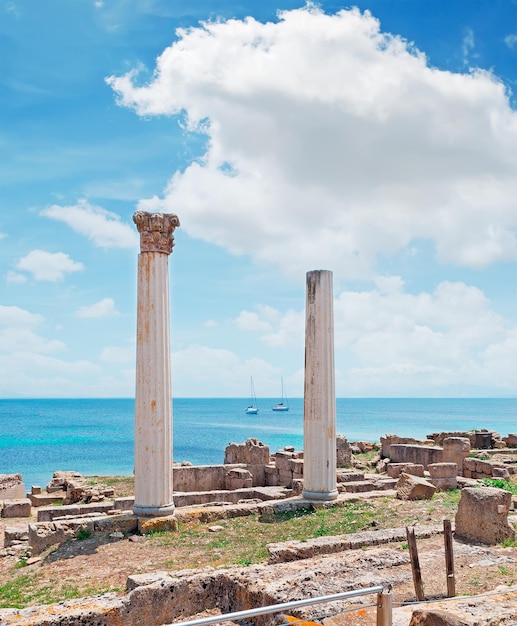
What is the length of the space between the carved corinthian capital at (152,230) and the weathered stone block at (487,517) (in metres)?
6.71

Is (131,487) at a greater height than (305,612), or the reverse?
(305,612)

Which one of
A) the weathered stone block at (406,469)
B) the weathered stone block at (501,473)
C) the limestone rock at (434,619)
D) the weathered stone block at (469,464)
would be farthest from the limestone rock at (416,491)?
the limestone rock at (434,619)

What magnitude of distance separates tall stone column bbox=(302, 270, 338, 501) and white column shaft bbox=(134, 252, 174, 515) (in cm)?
304

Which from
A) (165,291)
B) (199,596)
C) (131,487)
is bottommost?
(131,487)

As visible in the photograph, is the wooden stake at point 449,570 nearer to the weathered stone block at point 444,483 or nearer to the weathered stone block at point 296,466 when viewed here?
the weathered stone block at point 444,483

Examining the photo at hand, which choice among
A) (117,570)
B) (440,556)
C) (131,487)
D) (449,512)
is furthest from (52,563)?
(131,487)

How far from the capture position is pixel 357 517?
37.5ft

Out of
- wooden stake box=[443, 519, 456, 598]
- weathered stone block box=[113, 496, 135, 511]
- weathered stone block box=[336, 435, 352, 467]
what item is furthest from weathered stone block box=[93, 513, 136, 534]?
weathered stone block box=[336, 435, 352, 467]

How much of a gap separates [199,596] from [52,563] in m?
3.91

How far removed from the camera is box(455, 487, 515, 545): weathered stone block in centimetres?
898

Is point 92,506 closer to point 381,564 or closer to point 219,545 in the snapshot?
point 219,545

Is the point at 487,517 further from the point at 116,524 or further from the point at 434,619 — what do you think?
the point at 116,524

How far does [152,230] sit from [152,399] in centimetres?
308

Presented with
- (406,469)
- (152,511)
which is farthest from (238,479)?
(152,511)
